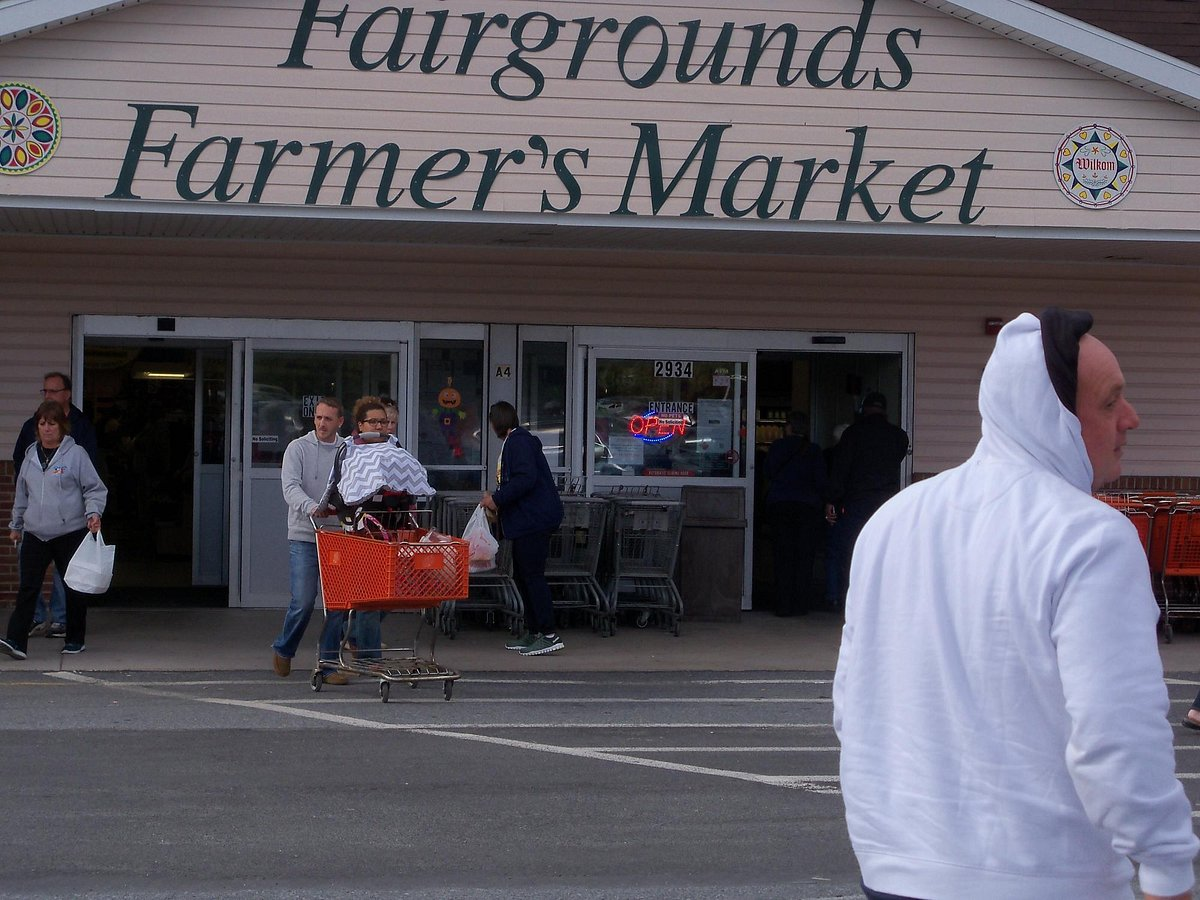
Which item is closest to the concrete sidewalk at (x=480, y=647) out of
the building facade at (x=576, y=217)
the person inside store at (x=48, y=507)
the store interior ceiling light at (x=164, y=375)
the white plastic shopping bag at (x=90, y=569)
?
the person inside store at (x=48, y=507)

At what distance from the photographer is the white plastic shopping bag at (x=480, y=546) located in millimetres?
9828

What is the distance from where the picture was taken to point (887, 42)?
11.2 metres

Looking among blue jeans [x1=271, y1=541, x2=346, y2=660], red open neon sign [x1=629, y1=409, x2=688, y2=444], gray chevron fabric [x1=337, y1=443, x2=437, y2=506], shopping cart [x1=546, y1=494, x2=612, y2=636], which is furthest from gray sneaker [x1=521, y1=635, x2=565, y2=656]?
red open neon sign [x1=629, y1=409, x2=688, y2=444]

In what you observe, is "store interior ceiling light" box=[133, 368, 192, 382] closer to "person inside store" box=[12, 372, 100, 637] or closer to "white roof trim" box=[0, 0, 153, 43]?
"person inside store" box=[12, 372, 100, 637]

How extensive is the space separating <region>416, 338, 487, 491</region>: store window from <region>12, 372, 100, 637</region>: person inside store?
2.87 metres

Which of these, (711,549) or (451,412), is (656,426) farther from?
(451,412)

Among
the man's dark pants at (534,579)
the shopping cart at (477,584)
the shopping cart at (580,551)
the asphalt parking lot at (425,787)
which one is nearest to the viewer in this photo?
the asphalt parking lot at (425,787)

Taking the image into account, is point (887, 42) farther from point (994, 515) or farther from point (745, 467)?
point (994, 515)

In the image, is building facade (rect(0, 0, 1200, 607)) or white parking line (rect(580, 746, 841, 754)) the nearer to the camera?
white parking line (rect(580, 746, 841, 754))

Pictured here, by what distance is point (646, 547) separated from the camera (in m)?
11.9

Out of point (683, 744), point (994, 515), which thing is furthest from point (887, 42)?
point (994, 515)

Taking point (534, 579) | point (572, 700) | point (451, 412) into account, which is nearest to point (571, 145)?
point (451, 412)

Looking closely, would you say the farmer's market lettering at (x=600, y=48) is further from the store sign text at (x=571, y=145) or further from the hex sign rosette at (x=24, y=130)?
the hex sign rosette at (x=24, y=130)

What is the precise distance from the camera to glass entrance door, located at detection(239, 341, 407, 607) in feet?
40.9
